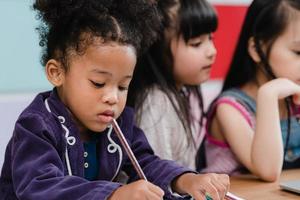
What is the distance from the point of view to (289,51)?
1.10 metres

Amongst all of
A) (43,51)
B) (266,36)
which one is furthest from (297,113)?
(43,51)

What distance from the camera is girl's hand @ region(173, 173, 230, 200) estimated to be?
2.31ft

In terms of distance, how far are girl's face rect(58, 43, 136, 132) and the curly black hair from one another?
14 millimetres

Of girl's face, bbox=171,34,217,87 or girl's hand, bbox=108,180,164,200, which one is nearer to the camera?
girl's hand, bbox=108,180,164,200

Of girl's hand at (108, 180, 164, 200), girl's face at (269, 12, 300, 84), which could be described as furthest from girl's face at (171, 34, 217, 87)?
girl's hand at (108, 180, 164, 200)

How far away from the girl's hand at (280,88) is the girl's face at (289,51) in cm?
4

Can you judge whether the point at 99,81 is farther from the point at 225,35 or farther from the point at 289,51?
the point at 225,35

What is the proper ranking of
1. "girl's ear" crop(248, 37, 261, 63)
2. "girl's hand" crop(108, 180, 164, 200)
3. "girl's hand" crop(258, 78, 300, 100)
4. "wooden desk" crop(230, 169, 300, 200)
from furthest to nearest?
1. "girl's ear" crop(248, 37, 261, 63)
2. "girl's hand" crop(258, 78, 300, 100)
3. "wooden desk" crop(230, 169, 300, 200)
4. "girl's hand" crop(108, 180, 164, 200)

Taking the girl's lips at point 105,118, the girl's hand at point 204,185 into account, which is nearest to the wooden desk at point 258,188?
the girl's hand at point 204,185

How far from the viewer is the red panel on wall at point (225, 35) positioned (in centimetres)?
154

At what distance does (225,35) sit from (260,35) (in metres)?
0.44

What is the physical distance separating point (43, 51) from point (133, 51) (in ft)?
0.46

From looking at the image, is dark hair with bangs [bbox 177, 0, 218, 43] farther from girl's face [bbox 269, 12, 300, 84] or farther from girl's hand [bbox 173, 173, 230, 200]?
girl's hand [bbox 173, 173, 230, 200]

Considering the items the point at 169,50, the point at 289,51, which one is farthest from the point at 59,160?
the point at 289,51
